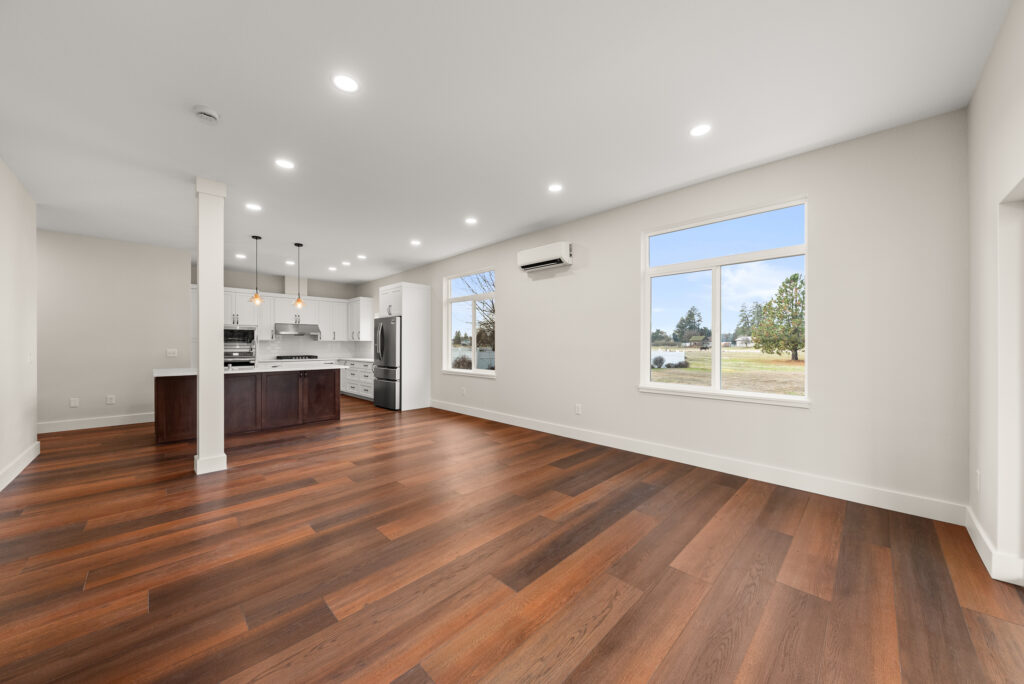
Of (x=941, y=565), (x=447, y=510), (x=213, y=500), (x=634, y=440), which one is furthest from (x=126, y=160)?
(x=941, y=565)

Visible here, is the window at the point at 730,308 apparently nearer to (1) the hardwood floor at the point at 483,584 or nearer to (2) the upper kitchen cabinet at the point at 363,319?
(1) the hardwood floor at the point at 483,584

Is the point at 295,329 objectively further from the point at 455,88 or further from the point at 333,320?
the point at 455,88

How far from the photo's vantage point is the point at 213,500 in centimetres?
285

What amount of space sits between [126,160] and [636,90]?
4.06m

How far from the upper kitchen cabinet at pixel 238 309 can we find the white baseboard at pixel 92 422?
2116mm

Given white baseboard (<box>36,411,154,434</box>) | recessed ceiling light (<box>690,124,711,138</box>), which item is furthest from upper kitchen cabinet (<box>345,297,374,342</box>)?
recessed ceiling light (<box>690,124,711,138</box>)

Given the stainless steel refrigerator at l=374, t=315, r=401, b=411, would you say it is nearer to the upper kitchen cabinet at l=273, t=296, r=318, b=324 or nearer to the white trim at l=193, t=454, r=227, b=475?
the upper kitchen cabinet at l=273, t=296, r=318, b=324

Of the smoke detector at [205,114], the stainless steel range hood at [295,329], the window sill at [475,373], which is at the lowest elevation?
the window sill at [475,373]

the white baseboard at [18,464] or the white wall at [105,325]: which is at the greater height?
the white wall at [105,325]

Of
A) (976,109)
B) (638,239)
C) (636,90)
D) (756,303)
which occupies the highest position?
(636,90)

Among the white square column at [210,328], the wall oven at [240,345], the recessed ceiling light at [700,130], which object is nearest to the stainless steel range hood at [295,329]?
the wall oven at [240,345]

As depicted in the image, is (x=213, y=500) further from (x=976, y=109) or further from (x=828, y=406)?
(x=976, y=109)

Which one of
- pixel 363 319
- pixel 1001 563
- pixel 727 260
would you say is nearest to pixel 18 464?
pixel 363 319

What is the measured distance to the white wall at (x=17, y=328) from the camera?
315cm
